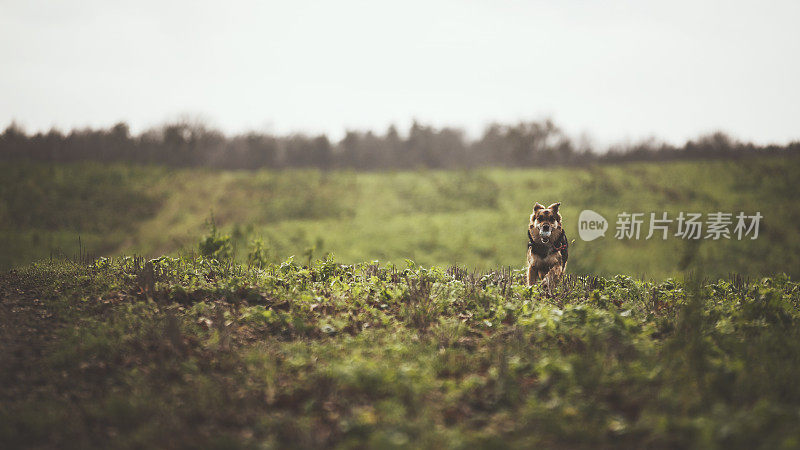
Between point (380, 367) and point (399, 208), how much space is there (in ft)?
91.7

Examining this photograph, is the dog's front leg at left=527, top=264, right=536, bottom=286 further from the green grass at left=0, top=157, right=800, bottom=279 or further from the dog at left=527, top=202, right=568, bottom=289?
the green grass at left=0, top=157, right=800, bottom=279

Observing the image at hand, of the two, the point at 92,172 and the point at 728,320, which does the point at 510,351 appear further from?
the point at 92,172

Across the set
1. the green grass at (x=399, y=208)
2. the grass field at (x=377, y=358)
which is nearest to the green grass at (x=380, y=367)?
the grass field at (x=377, y=358)

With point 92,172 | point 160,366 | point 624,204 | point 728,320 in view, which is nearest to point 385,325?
point 160,366

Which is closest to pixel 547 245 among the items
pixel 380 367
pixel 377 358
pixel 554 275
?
pixel 554 275

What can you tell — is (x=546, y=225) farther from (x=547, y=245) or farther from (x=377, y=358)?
(x=377, y=358)

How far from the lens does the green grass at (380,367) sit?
3379 mm

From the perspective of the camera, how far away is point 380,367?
4164mm

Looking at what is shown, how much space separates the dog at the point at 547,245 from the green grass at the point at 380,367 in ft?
3.09

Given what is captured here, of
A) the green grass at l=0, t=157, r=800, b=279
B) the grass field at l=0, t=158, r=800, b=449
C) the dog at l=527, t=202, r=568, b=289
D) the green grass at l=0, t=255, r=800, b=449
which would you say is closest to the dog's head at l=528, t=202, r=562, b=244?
the dog at l=527, t=202, r=568, b=289

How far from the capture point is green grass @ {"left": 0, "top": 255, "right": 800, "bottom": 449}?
3.38 metres

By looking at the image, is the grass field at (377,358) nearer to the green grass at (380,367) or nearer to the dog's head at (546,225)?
the green grass at (380,367)

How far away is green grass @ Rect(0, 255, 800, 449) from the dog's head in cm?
118

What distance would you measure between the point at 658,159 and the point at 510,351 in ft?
145
